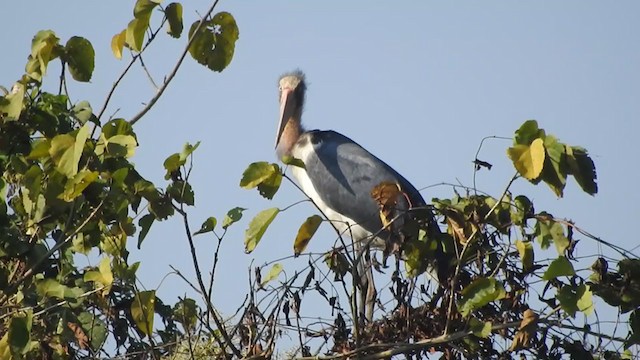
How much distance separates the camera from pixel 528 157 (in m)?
3.61

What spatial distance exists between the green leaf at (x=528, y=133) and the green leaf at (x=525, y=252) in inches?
16.6

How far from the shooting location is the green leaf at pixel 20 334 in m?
3.55

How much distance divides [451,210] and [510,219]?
0.74 feet

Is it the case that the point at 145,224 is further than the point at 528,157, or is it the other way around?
the point at 145,224

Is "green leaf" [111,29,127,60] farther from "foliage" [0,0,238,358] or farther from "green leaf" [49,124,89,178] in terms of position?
"green leaf" [49,124,89,178]

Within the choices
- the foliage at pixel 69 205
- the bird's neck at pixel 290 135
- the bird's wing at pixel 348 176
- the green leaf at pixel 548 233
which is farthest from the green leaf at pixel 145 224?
the bird's neck at pixel 290 135

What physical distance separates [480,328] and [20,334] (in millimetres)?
1534

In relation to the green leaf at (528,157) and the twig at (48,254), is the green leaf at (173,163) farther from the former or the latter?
the green leaf at (528,157)

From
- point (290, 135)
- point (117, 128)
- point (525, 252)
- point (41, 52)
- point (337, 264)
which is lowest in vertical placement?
point (525, 252)

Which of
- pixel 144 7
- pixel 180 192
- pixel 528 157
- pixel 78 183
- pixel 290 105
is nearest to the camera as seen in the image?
pixel 78 183

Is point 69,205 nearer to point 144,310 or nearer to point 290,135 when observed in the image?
point 144,310

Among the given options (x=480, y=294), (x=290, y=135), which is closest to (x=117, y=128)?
(x=480, y=294)

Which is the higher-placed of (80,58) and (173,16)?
(173,16)

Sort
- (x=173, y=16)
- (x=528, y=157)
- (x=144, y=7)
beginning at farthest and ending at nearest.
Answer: (x=173, y=16) → (x=144, y=7) → (x=528, y=157)
